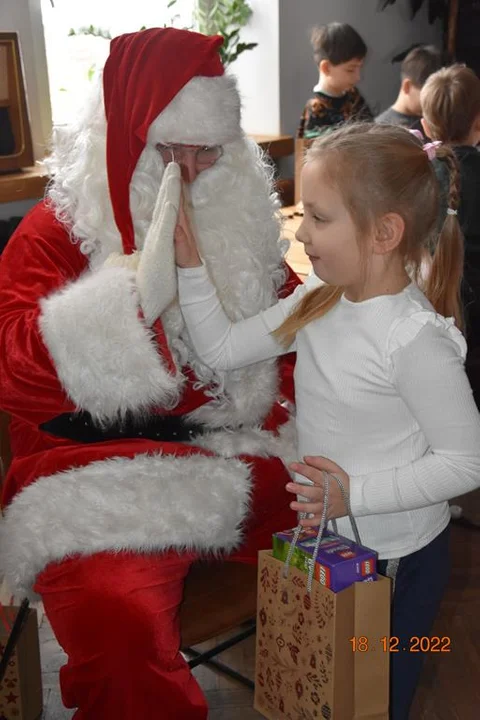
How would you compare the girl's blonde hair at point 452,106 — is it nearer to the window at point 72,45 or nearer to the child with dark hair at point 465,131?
the child with dark hair at point 465,131

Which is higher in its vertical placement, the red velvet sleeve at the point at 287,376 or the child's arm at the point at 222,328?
the child's arm at the point at 222,328

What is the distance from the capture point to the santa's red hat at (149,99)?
1447 millimetres

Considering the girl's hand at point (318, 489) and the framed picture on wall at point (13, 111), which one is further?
the framed picture on wall at point (13, 111)

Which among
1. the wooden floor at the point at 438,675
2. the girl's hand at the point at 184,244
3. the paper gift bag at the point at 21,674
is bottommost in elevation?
the wooden floor at the point at 438,675

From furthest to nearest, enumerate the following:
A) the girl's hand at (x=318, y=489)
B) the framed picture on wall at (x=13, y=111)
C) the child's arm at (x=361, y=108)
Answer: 1. the child's arm at (x=361, y=108)
2. the framed picture on wall at (x=13, y=111)
3. the girl's hand at (x=318, y=489)

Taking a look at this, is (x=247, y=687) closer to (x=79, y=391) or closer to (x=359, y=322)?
(x=79, y=391)

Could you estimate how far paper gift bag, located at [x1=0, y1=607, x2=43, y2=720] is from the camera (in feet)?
5.27

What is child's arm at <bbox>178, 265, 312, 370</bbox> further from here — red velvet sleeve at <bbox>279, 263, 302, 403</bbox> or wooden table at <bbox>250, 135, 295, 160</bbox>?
wooden table at <bbox>250, 135, 295, 160</bbox>

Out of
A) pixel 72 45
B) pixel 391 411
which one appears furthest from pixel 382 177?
pixel 72 45

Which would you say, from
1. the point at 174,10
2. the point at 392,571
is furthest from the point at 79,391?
the point at 174,10


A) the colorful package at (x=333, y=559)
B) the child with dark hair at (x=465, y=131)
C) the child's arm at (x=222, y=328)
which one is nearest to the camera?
the colorful package at (x=333, y=559)

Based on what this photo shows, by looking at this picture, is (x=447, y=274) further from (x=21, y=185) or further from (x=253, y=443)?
→ (x=21, y=185)

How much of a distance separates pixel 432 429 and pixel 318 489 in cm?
17

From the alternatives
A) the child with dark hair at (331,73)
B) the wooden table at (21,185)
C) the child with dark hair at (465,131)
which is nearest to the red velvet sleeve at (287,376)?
the wooden table at (21,185)
